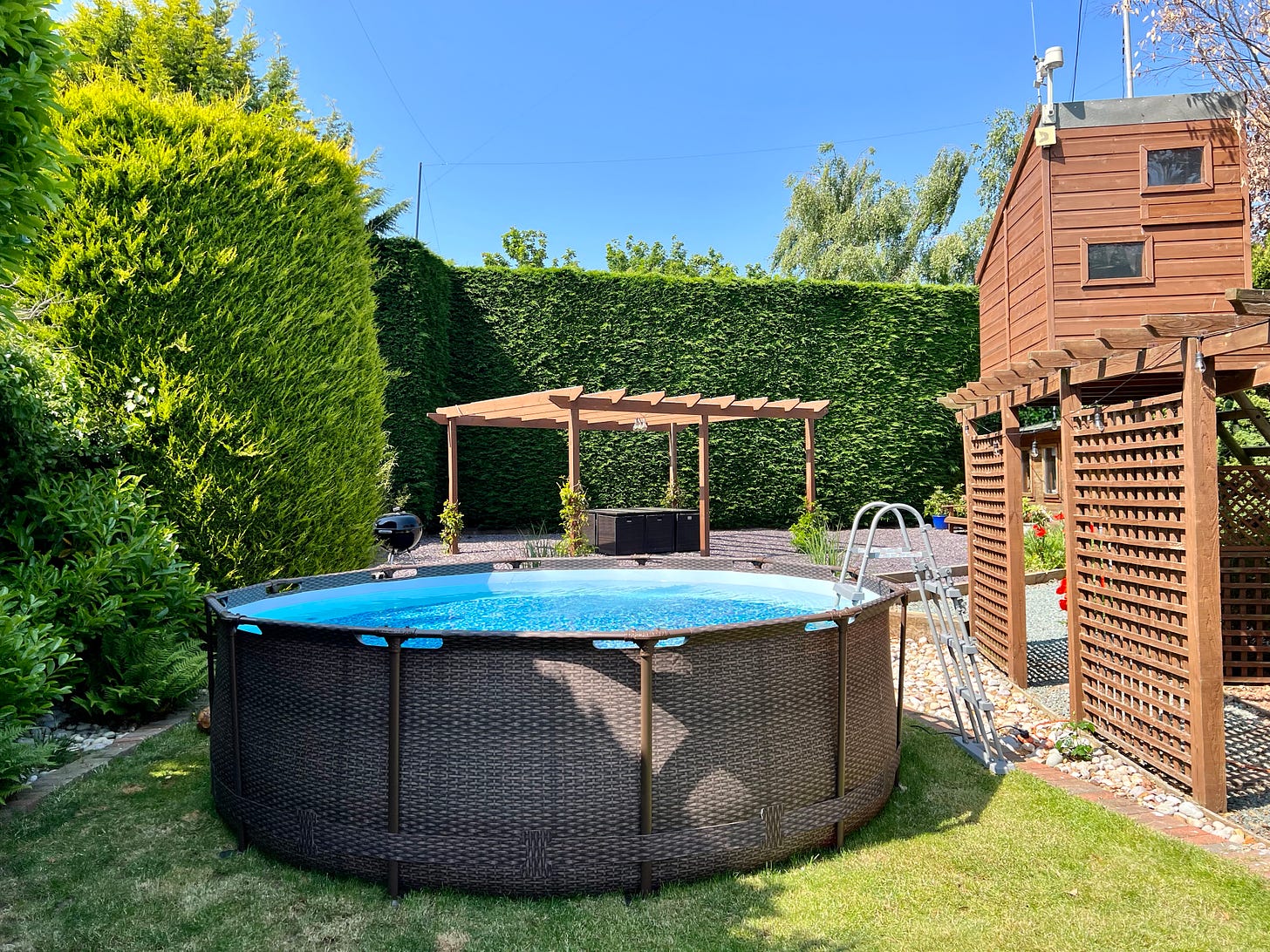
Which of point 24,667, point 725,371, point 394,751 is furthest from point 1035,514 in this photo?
point 24,667

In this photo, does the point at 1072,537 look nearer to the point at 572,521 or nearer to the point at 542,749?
the point at 542,749

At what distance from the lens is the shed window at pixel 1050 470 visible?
13.2m

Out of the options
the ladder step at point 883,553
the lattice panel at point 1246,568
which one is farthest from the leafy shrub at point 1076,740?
the lattice panel at point 1246,568

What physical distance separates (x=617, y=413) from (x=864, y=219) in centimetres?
1898

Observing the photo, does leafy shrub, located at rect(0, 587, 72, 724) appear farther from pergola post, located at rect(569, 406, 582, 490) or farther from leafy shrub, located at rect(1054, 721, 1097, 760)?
pergola post, located at rect(569, 406, 582, 490)

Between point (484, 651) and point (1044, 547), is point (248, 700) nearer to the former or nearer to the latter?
point (484, 651)

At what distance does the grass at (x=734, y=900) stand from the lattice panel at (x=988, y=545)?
256cm

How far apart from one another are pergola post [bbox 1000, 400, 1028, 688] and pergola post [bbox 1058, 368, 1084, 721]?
2.64ft

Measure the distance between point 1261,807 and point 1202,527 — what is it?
1228mm

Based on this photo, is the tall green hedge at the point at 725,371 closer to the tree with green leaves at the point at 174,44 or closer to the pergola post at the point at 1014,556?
the tree with green leaves at the point at 174,44

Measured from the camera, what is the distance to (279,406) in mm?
5879

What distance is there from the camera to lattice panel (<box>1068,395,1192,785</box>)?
11.5 feet

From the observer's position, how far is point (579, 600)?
6.16m

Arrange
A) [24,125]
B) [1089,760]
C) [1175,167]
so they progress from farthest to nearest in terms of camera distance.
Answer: [1175,167] → [1089,760] → [24,125]
